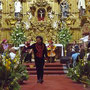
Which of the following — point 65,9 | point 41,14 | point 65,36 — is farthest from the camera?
point 65,9

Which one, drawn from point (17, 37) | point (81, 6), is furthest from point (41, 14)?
point (81, 6)

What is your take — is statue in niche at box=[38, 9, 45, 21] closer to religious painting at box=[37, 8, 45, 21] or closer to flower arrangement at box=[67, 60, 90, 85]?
religious painting at box=[37, 8, 45, 21]

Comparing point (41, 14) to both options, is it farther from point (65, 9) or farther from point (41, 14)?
point (65, 9)

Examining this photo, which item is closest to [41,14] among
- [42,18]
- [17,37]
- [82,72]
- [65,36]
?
[42,18]

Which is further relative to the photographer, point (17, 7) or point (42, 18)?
point (42, 18)

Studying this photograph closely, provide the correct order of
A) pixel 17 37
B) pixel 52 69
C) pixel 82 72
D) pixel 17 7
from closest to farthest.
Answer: pixel 82 72, pixel 52 69, pixel 17 37, pixel 17 7

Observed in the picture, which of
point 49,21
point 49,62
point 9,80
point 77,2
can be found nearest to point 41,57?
point 9,80

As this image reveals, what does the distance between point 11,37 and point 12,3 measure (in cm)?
403

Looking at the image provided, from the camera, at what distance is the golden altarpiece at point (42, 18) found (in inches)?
959

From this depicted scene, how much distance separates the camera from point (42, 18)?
25391 millimetres

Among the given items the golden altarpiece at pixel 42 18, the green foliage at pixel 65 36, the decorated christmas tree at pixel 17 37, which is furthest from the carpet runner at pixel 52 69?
the golden altarpiece at pixel 42 18

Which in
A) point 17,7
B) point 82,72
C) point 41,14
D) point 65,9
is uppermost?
point 17,7

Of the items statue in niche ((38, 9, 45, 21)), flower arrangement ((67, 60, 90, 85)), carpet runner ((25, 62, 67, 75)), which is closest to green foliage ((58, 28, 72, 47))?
statue in niche ((38, 9, 45, 21))

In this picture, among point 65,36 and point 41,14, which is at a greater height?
point 41,14
